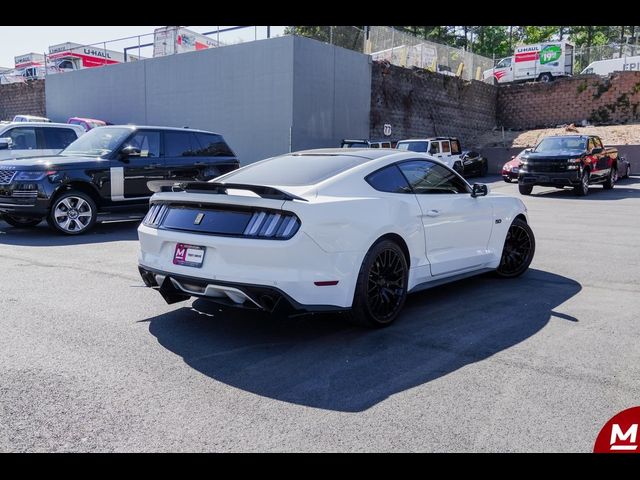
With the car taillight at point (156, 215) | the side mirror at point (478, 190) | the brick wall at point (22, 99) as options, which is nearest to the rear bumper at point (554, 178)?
the side mirror at point (478, 190)

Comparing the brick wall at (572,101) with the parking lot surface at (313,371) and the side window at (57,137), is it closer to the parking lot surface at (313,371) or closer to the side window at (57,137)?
the side window at (57,137)

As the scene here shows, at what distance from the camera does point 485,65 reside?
40.1 meters

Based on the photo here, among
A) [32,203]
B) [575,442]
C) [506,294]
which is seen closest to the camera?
[575,442]

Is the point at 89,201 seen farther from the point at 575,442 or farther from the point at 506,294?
the point at 575,442

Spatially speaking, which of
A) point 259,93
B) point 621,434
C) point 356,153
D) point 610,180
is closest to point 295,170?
point 356,153

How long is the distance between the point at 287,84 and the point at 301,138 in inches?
81.6

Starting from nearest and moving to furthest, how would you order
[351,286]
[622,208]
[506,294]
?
1. [351,286]
2. [506,294]
3. [622,208]

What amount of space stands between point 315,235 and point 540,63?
3688cm

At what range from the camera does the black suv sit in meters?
9.78

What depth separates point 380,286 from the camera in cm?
500

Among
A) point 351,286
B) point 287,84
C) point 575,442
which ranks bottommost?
point 575,442

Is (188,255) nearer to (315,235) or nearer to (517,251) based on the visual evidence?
(315,235)

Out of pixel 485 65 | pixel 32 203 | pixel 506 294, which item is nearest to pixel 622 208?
pixel 506 294
